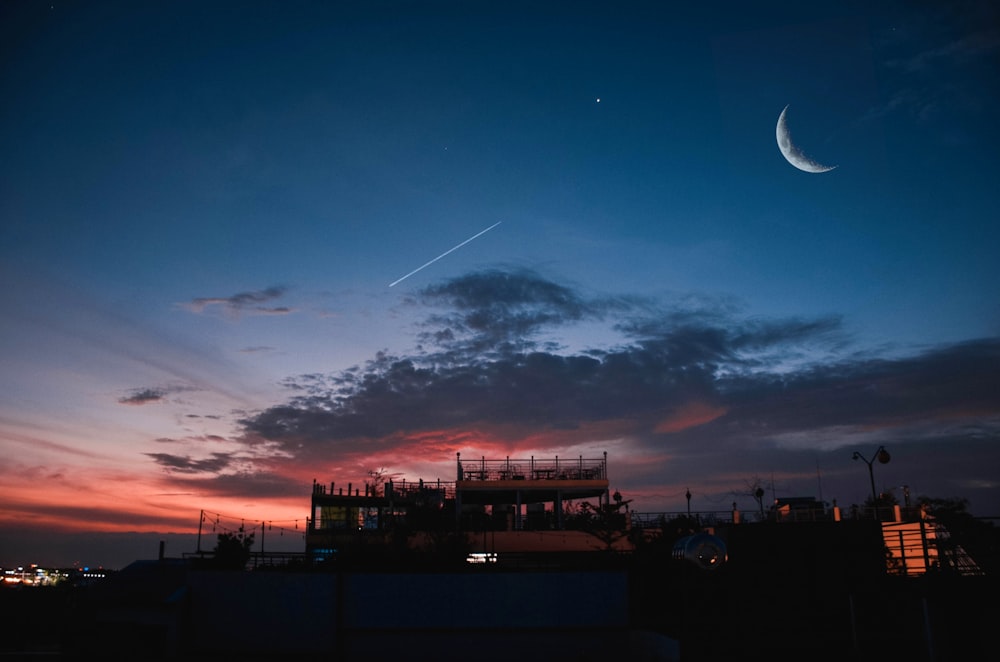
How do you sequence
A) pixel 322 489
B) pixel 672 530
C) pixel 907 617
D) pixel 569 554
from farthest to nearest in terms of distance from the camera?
1. pixel 322 489
2. pixel 569 554
3. pixel 672 530
4. pixel 907 617

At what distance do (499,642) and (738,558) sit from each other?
892 centimetres

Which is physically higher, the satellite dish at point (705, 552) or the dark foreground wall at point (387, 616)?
the satellite dish at point (705, 552)

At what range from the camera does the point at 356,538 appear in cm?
4059

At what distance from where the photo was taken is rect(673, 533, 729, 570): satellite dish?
16812mm

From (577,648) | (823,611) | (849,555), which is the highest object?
(849,555)

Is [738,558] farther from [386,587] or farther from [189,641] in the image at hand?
[189,641]

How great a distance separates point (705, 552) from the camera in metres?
16.9

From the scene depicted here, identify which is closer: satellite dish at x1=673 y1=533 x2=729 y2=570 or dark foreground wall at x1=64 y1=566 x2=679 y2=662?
satellite dish at x1=673 y1=533 x2=729 y2=570

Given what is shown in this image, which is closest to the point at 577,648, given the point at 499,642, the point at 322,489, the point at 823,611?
the point at 499,642

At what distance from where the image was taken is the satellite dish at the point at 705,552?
16812 millimetres

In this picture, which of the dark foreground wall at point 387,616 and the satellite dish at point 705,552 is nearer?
the satellite dish at point 705,552

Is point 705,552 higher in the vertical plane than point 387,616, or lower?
higher

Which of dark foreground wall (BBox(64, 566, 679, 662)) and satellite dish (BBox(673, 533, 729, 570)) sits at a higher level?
satellite dish (BBox(673, 533, 729, 570))

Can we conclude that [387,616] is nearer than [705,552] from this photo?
No
